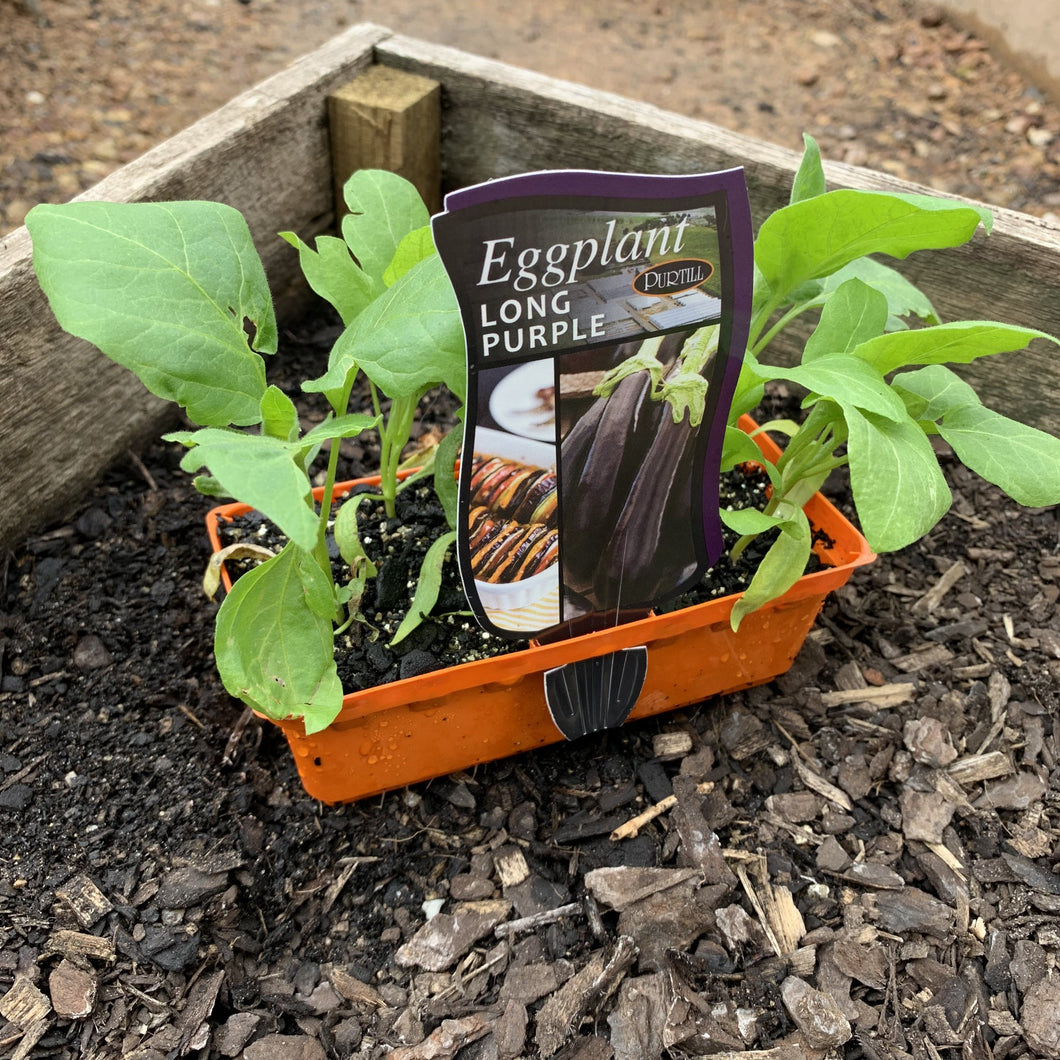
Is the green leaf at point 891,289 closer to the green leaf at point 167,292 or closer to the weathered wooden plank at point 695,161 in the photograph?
the weathered wooden plank at point 695,161

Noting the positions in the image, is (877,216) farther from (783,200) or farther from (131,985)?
(131,985)

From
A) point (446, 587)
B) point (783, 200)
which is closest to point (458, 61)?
point (783, 200)

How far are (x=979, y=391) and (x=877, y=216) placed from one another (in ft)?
2.22

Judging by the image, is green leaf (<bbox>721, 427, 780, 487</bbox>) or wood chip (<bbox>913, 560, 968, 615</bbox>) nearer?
green leaf (<bbox>721, 427, 780, 487</bbox>)

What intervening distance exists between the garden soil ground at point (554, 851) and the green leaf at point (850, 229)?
0.64 m

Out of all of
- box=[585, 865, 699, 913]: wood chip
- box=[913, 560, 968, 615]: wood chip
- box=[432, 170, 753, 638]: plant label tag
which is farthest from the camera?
box=[913, 560, 968, 615]: wood chip

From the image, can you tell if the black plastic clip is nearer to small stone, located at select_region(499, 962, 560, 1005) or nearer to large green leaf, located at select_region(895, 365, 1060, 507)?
small stone, located at select_region(499, 962, 560, 1005)

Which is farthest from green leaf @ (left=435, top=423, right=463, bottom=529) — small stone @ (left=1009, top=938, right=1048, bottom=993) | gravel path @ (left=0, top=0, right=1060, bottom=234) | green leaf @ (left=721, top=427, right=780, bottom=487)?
gravel path @ (left=0, top=0, right=1060, bottom=234)

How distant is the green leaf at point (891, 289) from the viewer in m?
1.21

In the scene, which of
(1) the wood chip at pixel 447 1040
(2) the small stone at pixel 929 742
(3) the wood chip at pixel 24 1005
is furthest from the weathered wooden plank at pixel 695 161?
(3) the wood chip at pixel 24 1005

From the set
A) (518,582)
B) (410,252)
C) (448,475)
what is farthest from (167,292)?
(518,582)

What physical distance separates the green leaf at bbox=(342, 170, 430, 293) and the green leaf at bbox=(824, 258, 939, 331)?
0.54 meters

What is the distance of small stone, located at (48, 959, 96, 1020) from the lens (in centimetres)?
106

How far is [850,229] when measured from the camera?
103cm
